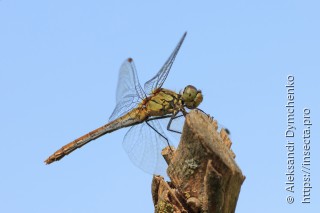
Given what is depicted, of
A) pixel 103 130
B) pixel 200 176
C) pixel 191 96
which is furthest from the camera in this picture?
pixel 103 130

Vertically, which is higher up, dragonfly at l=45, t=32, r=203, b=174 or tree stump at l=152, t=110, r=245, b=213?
dragonfly at l=45, t=32, r=203, b=174

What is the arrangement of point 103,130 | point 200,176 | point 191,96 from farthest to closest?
point 103,130, point 191,96, point 200,176

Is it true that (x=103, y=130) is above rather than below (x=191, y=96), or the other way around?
below

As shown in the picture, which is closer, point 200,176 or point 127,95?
point 200,176

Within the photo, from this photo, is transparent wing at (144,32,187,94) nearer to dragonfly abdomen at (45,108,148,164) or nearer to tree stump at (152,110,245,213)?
dragonfly abdomen at (45,108,148,164)

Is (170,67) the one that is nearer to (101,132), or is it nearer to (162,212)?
(101,132)

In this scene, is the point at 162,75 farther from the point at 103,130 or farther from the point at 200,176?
the point at 200,176

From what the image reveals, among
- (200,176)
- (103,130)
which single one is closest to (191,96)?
(103,130)
